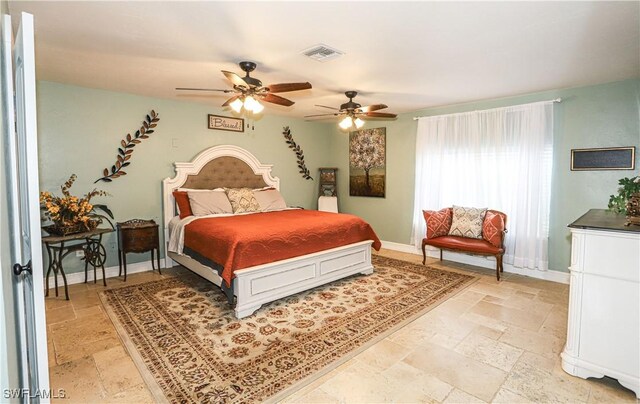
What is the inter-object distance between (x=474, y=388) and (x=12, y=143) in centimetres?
288

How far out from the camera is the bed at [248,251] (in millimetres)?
3168

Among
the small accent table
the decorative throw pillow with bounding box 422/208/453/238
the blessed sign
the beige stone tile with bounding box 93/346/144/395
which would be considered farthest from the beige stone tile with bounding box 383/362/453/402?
the blessed sign

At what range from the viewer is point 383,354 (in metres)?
2.51

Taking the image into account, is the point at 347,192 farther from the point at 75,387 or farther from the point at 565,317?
the point at 75,387

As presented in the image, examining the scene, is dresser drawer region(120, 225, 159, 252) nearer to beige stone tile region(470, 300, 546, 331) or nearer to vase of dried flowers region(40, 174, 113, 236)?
vase of dried flowers region(40, 174, 113, 236)

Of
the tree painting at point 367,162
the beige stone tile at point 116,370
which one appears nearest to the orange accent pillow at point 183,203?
the beige stone tile at point 116,370

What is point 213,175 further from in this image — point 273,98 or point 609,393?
point 609,393

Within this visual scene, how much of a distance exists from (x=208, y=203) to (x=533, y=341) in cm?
395

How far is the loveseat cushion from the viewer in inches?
165

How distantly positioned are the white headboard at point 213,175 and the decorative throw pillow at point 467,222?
10.0 ft

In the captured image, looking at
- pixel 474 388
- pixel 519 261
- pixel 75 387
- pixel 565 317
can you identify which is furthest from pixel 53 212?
pixel 519 261

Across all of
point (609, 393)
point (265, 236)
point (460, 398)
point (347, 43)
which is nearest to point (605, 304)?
point (609, 393)

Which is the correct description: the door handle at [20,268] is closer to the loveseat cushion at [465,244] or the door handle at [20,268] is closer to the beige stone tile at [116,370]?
the beige stone tile at [116,370]

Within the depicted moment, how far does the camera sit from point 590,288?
2209 mm
